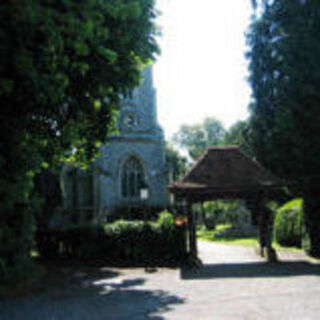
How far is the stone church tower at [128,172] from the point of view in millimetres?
32344

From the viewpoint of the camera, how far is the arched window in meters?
33.0

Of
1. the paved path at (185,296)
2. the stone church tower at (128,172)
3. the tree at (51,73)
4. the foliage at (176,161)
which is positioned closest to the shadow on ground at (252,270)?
the paved path at (185,296)

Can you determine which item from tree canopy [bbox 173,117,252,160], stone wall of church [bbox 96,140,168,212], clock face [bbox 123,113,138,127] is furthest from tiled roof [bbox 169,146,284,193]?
tree canopy [bbox 173,117,252,160]

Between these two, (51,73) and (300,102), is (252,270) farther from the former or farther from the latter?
(51,73)

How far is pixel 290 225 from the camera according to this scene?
69.6 ft

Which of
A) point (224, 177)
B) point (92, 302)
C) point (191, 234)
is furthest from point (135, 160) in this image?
point (92, 302)

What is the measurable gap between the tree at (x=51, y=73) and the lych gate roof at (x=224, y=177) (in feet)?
15.6

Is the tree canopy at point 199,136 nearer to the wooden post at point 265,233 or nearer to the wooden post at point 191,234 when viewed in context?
the wooden post at point 265,233

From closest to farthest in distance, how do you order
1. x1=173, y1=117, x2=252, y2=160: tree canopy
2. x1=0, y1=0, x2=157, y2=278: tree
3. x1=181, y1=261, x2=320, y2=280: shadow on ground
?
x1=0, y1=0, x2=157, y2=278: tree
x1=181, y1=261, x2=320, y2=280: shadow on ground
x1=173, y1=117, x2=252, y2=160: tree canopy

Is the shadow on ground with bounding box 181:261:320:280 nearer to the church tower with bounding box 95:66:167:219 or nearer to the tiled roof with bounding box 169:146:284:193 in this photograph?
the tiled roof with bounding box 169:146:284:193

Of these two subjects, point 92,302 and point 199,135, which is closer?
point 92,302

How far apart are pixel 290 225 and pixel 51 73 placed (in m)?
17.0

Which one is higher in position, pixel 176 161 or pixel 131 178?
pixel 176 161

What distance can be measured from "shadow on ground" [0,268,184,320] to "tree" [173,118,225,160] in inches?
2482
